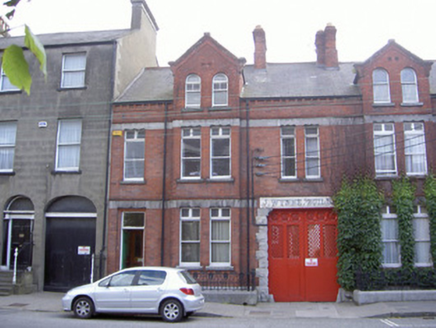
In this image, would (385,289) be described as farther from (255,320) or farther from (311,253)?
(255,320)

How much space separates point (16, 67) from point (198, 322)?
41.5 ft

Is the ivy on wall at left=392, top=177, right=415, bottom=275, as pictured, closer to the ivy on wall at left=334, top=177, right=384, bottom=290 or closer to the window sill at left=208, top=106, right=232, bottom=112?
the ivy on wall at left=334, top=177, right=384, bottom=290

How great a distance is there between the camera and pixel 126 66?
70.8ft

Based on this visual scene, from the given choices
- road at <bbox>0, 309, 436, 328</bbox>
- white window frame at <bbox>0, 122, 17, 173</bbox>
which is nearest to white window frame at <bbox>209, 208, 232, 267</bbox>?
road at <bbox>0, 309, 436, 328</bbox>

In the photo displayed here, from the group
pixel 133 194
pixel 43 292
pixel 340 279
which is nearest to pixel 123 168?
pixel 133 194

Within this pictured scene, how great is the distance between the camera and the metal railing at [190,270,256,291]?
56.4ft

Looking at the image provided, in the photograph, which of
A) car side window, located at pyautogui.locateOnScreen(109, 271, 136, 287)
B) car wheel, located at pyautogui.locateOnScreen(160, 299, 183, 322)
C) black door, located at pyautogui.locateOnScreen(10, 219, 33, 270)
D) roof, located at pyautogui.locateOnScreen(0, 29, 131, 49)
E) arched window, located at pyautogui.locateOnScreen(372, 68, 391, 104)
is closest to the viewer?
car wheel, located at pyautogui.locateOnScreen(160, 299, 183, 322)

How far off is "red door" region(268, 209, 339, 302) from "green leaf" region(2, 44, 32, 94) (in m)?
16.8

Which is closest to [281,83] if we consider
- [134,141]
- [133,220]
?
[134,141]

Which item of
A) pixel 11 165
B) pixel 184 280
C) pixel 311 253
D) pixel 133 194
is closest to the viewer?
pixel 184 280

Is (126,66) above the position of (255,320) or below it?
above

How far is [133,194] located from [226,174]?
3.93m

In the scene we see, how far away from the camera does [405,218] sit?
670 inches

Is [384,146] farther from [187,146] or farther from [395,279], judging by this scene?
[187,146]
